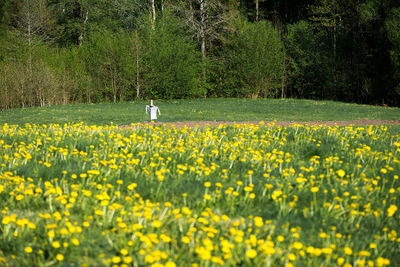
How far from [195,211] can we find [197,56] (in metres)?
32.6

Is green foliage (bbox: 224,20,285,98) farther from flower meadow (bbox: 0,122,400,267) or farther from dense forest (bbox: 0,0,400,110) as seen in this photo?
flower meadow (bbox: 0,122,400,267)

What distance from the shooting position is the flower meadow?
251cm

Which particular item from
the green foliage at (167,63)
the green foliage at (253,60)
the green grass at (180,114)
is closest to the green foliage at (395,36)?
the green grass at (180,114)

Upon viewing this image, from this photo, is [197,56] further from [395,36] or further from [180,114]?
[180,114]

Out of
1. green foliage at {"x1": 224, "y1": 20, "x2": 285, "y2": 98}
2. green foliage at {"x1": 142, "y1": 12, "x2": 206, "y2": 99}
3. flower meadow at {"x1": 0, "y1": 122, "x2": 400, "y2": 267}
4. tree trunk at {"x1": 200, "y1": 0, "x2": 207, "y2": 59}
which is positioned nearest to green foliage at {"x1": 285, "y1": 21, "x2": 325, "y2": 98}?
green foliage at {"x1": 224, "y1": 20, "x2": 285, "y2": 98}

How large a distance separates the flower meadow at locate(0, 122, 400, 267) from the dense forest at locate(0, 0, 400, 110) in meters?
24.2

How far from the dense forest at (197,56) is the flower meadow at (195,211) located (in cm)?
2419

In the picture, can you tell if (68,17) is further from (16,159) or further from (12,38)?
(16,159)

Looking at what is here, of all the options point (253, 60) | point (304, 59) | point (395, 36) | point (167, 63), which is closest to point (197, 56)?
point (167, 63)

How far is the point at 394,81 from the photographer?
29.5 m

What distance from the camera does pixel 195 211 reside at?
321cm

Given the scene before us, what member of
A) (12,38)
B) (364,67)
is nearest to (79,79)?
(12,38)

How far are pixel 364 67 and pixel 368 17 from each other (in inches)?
160

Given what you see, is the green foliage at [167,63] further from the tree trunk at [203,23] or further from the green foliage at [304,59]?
the green foliage at [304,59]
